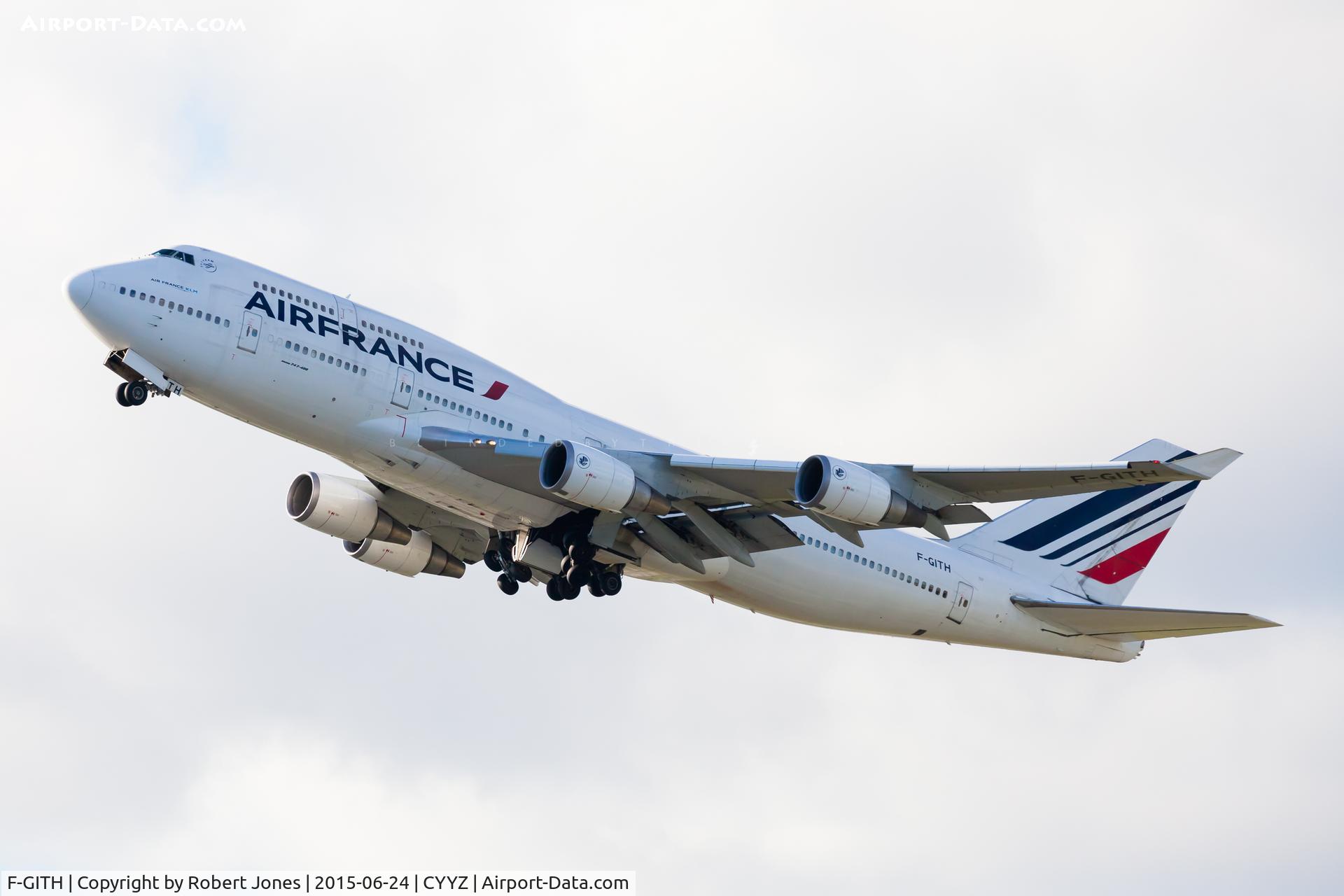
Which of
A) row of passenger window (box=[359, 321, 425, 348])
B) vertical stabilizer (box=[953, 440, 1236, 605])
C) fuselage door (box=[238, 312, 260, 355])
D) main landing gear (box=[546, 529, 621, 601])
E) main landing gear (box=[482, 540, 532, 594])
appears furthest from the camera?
vertical stabilizer (box=[953, 440, 1236, 605])

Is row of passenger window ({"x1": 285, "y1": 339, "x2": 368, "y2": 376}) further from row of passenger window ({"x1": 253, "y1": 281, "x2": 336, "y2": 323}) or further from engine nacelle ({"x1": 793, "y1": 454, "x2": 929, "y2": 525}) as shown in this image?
engine nacelle ({"x1": 793, "y1": 454, "x2": 929, "y2": 525})

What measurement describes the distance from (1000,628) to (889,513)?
34.2 ft

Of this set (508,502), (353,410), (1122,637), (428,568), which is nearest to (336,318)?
(353,410)

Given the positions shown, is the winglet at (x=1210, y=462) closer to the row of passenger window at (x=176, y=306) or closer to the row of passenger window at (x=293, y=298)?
the row of passenger window at (x=293, y=298)

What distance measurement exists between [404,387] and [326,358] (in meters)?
1.77

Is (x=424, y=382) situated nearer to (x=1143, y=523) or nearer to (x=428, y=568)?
(x=428, y=568)

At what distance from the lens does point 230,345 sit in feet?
104

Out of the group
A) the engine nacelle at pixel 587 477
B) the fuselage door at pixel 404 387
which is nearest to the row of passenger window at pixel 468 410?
the fuselage door at pixel 404 387

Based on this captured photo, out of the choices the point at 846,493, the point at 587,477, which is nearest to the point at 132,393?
the point at 587,477

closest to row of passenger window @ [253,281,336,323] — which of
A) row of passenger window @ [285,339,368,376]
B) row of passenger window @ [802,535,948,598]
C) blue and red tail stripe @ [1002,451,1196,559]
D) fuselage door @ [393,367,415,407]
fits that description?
row of passenger window @ [285,339,368,376]

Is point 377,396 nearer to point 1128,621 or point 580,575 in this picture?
point 580,575

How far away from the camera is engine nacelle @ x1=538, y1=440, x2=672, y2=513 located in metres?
32.6

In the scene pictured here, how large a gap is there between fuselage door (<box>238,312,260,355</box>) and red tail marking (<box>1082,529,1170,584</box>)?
24.3 m

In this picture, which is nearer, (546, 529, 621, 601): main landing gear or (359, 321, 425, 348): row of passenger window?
(359, 321, 425, 348): row of passenger window
